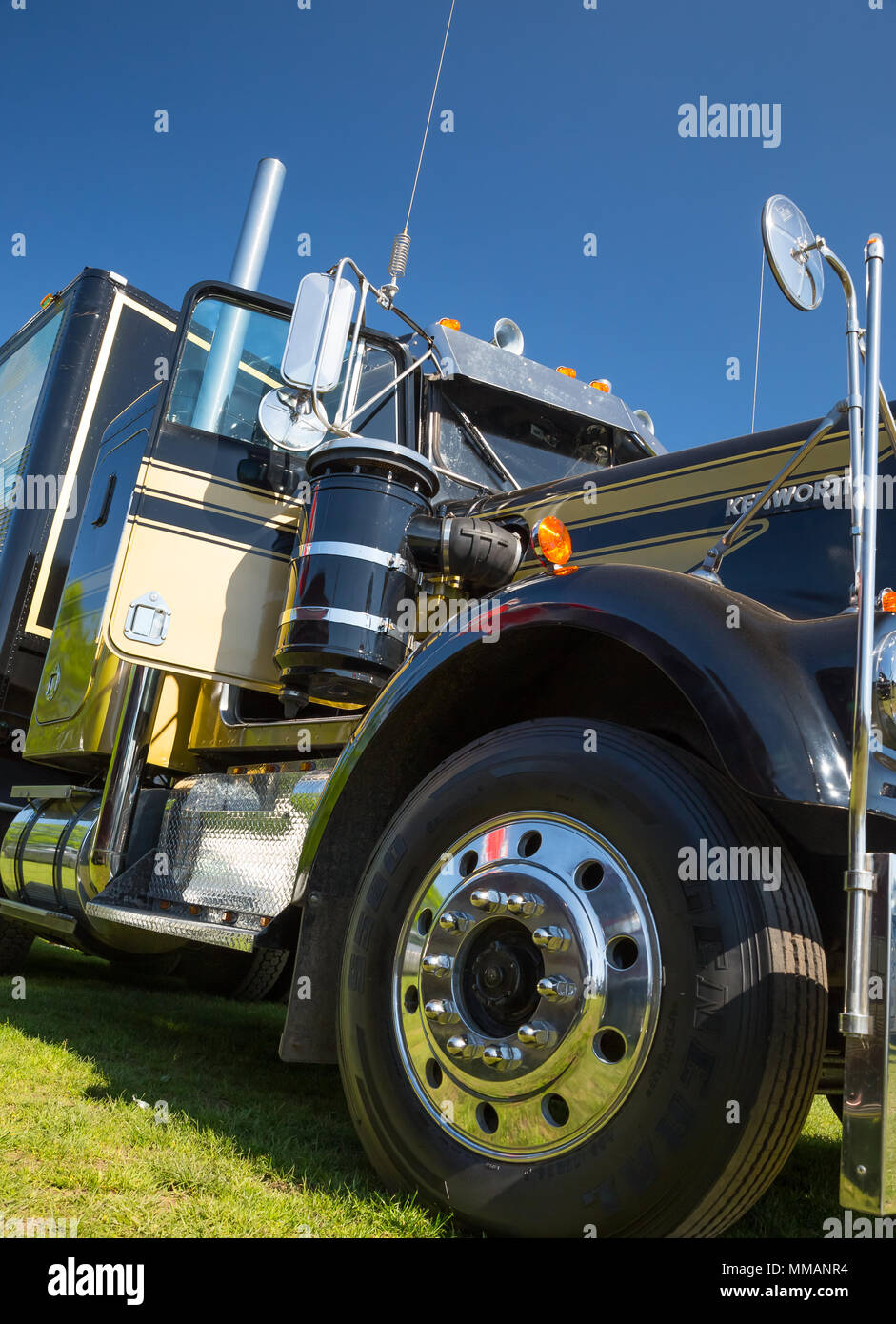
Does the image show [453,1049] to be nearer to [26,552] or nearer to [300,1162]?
[300,1162]

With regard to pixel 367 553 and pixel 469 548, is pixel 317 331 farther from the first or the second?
pixel 469 548

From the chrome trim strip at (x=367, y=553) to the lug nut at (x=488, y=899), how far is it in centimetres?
144

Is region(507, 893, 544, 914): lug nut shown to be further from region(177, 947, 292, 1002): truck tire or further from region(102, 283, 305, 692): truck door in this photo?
region(177, 947, 292, 1002): truck tire

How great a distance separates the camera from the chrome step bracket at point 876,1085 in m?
1.37

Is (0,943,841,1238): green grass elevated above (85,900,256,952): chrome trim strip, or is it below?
below

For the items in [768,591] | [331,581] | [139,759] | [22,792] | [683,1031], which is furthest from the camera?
[22,792]

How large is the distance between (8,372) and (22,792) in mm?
2960

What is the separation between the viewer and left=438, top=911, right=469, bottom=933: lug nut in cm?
199

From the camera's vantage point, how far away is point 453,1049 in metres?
1.92

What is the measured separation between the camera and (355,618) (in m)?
3.14

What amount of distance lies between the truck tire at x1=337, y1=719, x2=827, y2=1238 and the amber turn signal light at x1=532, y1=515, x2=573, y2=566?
41 centimetres

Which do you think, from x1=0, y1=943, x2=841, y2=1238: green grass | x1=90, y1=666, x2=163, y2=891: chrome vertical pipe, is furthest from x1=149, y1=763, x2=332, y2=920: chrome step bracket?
x1=0, y1=943, x2=841, y2=1238: green grass

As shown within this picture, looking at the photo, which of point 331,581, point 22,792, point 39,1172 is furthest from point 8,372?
point 39,1172

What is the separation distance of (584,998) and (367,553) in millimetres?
1754
